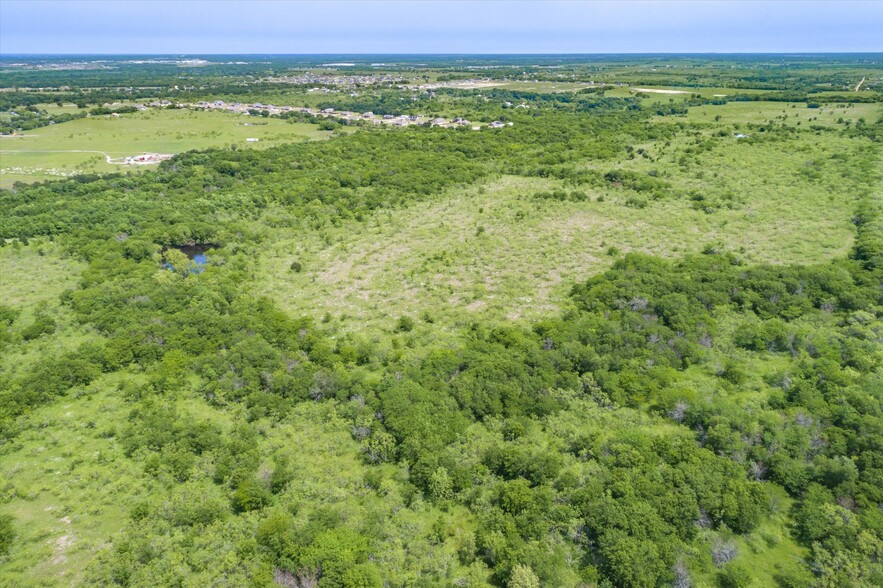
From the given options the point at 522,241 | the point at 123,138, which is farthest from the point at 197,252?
the point at 123,138

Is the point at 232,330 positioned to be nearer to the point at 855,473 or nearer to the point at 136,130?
the point at 855,473

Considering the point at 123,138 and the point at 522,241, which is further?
the point at 123,138

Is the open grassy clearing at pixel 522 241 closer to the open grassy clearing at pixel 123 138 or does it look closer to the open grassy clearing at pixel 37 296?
the open grassy clearing at pixel 37 296

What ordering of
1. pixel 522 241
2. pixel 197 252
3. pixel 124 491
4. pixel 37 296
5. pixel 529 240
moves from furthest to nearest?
pixel 197 252 < pixel 529 240 < pixel 522 241 < pixel 37 296 < pixel 124 491

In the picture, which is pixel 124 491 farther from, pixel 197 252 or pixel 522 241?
pixel 522 241

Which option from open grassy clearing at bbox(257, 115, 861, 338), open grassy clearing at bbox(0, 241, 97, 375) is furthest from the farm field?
open grassy clearing at bbox(0, 241, 97, 375)

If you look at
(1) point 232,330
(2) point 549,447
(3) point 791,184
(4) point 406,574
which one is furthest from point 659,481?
(3) point 791,184

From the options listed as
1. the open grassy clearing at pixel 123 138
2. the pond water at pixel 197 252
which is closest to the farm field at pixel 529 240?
the pond water at pixel 197 252

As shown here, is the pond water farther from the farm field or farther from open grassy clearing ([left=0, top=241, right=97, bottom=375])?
open grassy clearing ([left=0, top=241, right=97, bottom=375])
